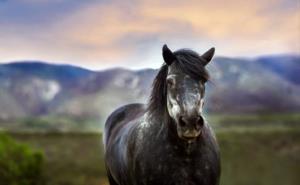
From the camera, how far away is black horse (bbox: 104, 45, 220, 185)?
5707 mm

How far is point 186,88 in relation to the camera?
5809mm

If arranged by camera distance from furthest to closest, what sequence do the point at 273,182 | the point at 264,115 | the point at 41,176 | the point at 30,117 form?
the point at 30,117, the point at 264,115, the point at 273,182, the point at 41,176

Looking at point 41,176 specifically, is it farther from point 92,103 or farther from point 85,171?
point 92,103

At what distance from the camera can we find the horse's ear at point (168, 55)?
20.5ft

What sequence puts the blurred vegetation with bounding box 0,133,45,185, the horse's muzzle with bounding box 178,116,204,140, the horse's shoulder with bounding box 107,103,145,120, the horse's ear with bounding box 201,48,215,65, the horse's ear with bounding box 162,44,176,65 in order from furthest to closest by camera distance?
1. the blurred vegetation with bounding box 0,133,45,185
2. the horse's shoulder with bounding box 107,103,145,120
3. the horse's ear with bounding box 201,48,215,65
4. the horse's ear with bounding box 162,44,176,65
5. the horse's muzzle with bounding box 178,116,204,140

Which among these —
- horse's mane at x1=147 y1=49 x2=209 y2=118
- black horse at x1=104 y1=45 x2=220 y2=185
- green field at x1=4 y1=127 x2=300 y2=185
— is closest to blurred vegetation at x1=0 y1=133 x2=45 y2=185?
green field at x1=4 y1=127 x2=300 y2=185

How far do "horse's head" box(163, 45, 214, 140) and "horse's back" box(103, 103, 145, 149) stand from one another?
291cm

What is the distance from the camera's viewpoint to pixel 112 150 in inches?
341

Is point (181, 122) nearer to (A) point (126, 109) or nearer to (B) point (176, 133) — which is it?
(B) point (176, 133)

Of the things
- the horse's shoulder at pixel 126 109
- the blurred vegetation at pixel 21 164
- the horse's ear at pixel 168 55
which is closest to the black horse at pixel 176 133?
the horse's ear at pixel 168 55

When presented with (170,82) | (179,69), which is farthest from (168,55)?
(170,82)

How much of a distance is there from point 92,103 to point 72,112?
5892 mm

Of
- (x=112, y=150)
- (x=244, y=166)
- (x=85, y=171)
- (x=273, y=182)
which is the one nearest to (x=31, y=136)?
(x=85, y=171)

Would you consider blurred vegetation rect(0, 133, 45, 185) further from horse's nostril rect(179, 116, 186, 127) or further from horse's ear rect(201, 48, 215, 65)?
horse's nostril rect(179, 116, 186, 127)
